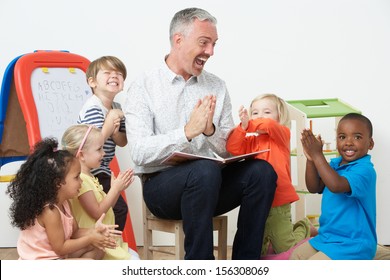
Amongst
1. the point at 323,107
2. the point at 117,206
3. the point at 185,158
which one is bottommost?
the point at 117,206

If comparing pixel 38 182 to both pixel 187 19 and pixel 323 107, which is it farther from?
pixel 323 107

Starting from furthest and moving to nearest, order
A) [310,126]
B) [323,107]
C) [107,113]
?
[323,107] < [310,126] < [107,113]

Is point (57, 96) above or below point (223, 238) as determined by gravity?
above

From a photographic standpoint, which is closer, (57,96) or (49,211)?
(49,211)

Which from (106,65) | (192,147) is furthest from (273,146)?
(106,65)

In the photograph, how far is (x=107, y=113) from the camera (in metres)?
2.57

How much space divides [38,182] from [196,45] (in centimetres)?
84

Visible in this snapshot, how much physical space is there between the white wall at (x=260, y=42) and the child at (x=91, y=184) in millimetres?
1351

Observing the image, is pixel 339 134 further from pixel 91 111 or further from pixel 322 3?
pixel 322 3

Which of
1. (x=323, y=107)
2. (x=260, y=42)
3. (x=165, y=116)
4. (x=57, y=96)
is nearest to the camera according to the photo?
(x=165, y=116)

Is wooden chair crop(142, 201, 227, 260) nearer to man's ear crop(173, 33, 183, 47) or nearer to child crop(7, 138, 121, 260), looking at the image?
child crop(7, 138, 121, 260)

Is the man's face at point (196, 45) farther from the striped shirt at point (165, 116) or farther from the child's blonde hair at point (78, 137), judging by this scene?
the child's blonde hair at point (78, 137)

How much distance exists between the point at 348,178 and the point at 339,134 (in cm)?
19

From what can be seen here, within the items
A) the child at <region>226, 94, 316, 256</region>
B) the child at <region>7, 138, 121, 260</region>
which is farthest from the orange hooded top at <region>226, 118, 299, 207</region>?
the child at <region>7, 138, 121, 260</region>
